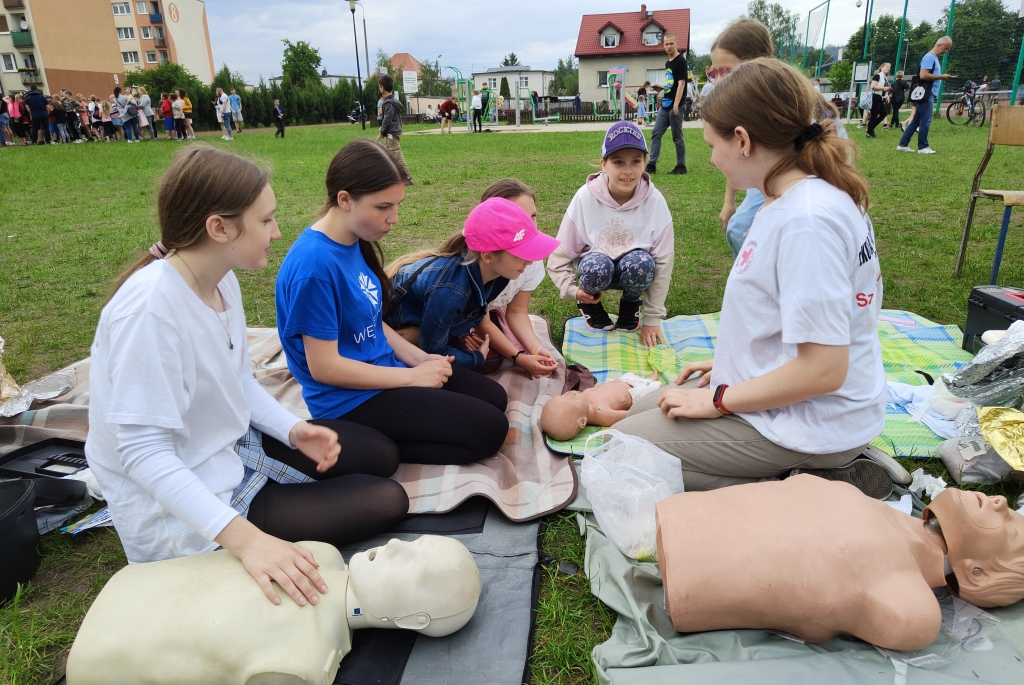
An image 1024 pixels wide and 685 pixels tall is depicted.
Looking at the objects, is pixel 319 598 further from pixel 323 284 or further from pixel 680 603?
pixel 323 284

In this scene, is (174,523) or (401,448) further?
(401,448)

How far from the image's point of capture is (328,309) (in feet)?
8.10

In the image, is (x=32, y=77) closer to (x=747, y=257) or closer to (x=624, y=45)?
(x=624, y=45)

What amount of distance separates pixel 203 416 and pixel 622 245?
298 cm

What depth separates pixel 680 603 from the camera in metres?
1.79

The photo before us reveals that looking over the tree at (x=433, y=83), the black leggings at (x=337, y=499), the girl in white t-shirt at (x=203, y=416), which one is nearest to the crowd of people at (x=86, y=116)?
the black leggings at (x=337, y=499)

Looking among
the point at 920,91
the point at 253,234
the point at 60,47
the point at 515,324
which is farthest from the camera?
the point at 60,47

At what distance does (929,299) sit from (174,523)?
488 cm

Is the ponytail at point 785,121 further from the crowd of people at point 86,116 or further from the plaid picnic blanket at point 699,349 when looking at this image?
the crowd of people at point 86,116

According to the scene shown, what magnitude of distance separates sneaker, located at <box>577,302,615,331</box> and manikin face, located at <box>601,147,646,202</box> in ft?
2.52

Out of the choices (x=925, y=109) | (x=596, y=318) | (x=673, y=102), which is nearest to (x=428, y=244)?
(x=596, y=318)

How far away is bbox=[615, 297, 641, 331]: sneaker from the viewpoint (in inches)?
173

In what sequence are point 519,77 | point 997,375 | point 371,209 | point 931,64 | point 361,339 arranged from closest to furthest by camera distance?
point 371,209 < point 361,339 < point 997,375 < point 931,64 < point 519,77

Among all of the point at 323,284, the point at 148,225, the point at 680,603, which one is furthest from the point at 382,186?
the point at 148,225
